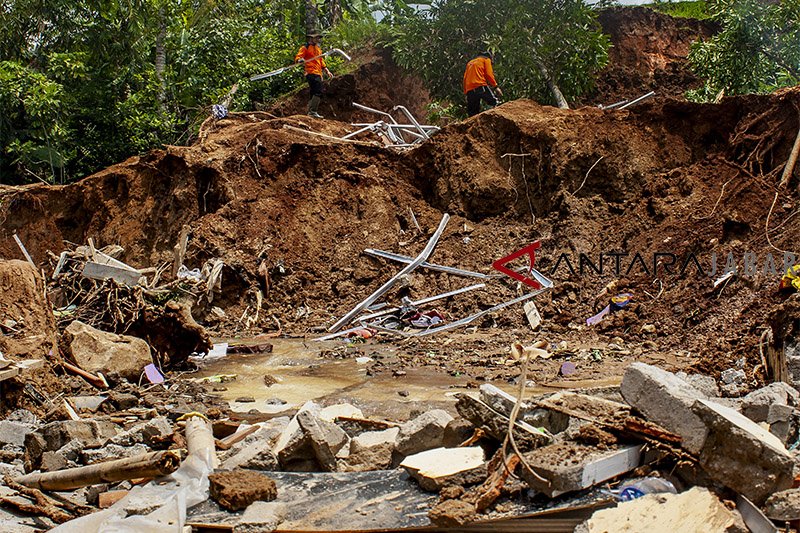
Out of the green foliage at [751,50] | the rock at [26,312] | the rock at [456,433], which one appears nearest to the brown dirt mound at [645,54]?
the green foliage at [751,50]

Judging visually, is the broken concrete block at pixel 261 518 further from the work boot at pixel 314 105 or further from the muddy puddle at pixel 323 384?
the work boot at pixel 314 105

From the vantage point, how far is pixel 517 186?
14.4m

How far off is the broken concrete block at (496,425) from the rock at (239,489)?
1109 mm

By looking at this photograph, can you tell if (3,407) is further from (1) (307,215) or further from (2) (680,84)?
(2) (680,84)

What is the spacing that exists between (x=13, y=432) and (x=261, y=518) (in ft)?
9.96

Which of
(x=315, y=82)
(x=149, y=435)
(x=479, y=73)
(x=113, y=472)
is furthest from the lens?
(x=315, y=82)

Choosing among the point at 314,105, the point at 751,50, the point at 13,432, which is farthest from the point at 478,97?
the point at 13,432

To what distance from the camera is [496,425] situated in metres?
4.47

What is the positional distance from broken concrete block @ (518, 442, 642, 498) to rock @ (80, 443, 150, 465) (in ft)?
8.70

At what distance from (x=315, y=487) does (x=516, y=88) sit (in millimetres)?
13471

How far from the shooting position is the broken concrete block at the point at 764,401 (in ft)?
15.4

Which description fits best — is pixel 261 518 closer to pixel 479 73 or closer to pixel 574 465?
pixel 574 465

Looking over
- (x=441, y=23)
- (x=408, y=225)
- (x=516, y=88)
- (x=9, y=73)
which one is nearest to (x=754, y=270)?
(x=408, y=225)

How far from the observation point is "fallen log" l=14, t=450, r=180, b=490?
15.0ft
